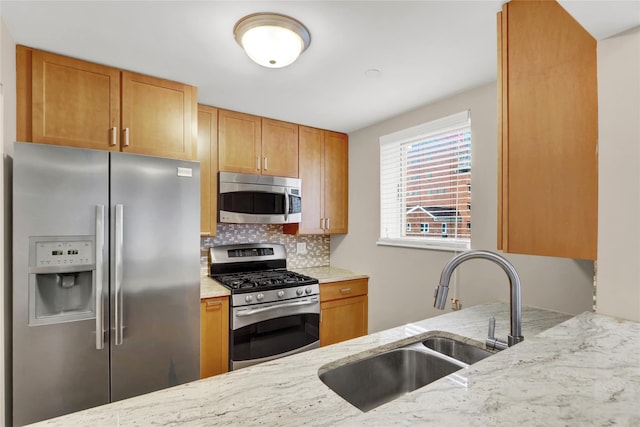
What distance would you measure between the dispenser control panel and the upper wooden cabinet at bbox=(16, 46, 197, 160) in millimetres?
595

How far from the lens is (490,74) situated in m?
1.99

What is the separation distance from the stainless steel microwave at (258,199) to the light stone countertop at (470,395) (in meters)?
1.80

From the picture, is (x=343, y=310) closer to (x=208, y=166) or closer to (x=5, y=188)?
(x=208, y=166)

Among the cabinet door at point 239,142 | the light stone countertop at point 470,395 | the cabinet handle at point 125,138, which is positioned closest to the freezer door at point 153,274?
the cabinet handle at point 125,138

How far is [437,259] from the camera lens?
2.46m

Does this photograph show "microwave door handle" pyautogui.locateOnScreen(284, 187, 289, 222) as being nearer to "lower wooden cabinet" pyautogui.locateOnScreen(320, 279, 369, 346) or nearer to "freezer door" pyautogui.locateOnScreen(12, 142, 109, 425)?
"lower wooden cabinet" pyautogui.locateOnScreen(320, 279, 369, 346)

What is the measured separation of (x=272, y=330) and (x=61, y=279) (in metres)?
1.41

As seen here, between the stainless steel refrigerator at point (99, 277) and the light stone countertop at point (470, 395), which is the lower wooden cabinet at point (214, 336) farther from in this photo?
the light stone countertop at point (470, 395)

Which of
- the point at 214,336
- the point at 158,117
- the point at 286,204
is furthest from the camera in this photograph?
the point at 286,204

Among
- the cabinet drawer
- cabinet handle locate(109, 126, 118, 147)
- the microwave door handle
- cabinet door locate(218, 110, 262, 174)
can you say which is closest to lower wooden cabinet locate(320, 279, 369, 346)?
the cabinet drawer

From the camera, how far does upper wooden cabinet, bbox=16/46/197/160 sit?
1738 millimetres

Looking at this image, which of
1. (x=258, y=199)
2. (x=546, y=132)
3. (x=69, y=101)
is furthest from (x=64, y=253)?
(x=546, y=132)

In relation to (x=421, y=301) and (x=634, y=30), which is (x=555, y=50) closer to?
(x=634, y=30)

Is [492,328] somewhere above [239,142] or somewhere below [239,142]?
below
